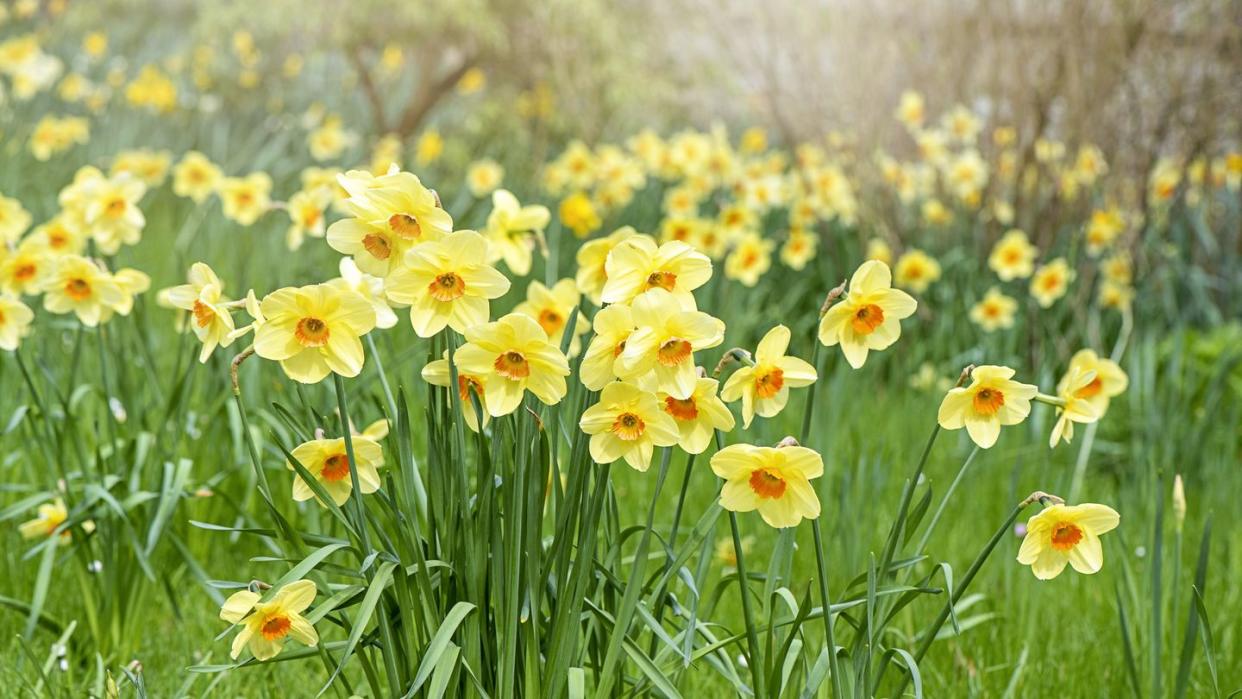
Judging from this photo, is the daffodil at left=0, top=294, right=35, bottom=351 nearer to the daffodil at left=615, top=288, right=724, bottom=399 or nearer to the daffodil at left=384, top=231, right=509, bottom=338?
the daffodil at left=384, top=231, right=509, bottom=338

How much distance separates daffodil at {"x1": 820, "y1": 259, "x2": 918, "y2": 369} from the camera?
1.29 metres

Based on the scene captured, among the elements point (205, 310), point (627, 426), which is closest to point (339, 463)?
point (205, 310)

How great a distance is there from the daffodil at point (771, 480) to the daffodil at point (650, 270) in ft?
0.54

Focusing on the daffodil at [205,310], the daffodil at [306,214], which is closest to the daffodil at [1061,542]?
the daffodil at [205,310]

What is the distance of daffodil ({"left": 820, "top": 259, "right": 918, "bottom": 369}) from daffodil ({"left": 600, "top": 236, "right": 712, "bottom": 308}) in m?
0.16

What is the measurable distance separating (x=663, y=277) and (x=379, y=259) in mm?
299

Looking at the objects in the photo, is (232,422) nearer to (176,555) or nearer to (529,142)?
(176,555)

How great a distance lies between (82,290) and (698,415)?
1.15 meters

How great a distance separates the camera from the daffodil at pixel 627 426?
3.95ft

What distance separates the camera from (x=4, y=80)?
22.2ft

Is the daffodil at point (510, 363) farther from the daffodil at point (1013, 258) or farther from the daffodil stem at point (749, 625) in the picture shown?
the daffodil at point (1013, 258)

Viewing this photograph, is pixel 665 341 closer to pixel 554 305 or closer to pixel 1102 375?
pixel 554 305

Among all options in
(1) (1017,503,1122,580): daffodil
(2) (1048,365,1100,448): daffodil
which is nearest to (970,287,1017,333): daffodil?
(2) (1048,365,1100,448): daffodil

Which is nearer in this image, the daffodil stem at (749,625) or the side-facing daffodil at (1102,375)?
the daffodil stem at (749,625)
